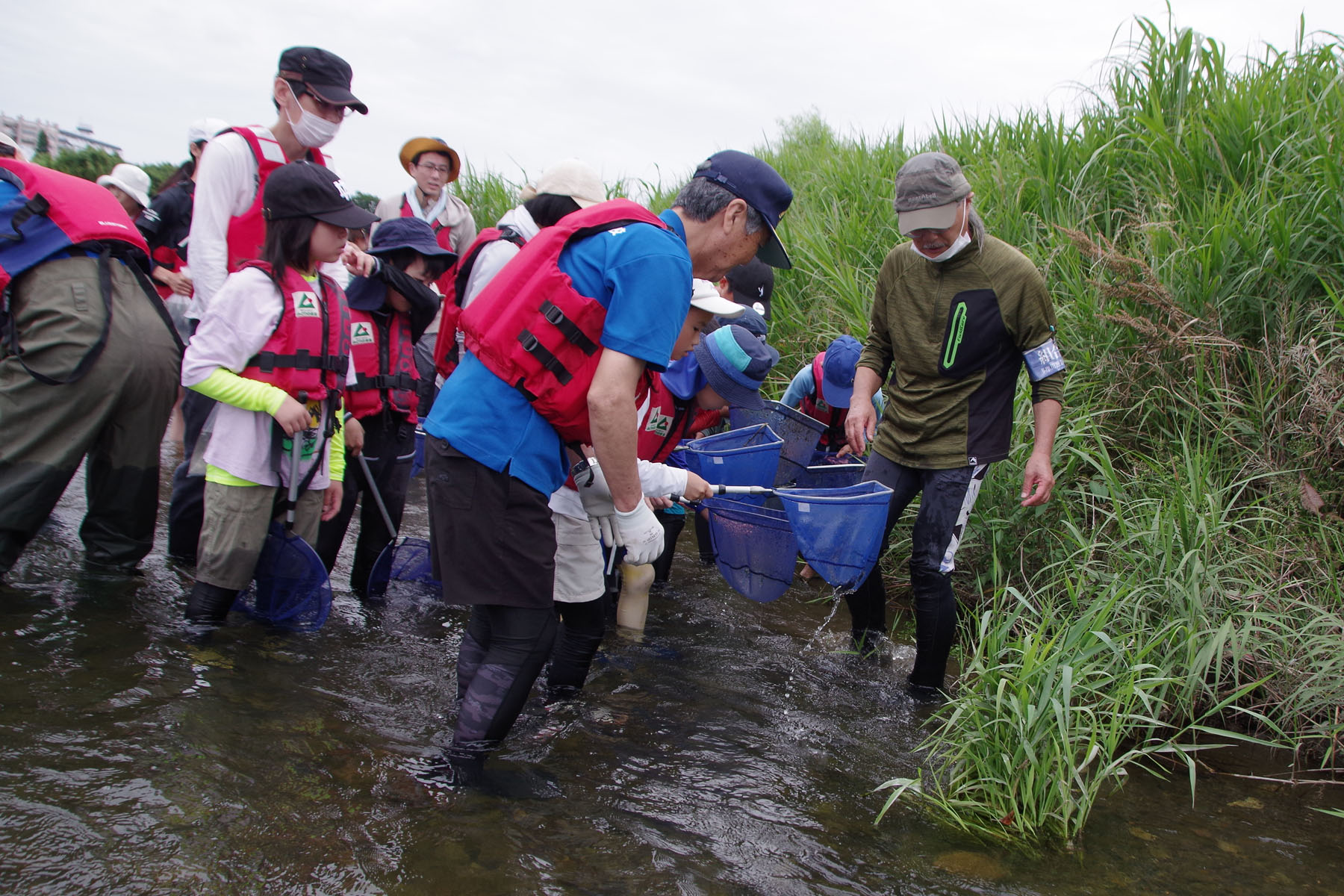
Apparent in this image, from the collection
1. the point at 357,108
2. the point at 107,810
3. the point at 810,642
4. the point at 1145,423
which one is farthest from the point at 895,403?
the point at 107,810

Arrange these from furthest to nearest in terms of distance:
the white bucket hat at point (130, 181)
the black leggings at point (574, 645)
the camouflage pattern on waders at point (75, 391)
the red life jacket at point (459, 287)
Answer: the white bucket hat at point (130, 181) → the red life jacket at point (459, 287) → the camouflage pattern on waders at point (75, 391) → the black leggings at point (574, 645)

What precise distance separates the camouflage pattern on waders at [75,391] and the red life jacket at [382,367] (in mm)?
712

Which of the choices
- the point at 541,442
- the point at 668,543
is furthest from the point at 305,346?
the point at 668,543

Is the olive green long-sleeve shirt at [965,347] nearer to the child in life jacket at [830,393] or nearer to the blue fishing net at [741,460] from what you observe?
the blue fishing net at [741,460]

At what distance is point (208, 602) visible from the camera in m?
3.23

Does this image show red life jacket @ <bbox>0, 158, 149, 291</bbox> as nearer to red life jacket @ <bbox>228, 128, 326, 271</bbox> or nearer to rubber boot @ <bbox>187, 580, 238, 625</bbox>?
red life jacket @ <bbox>228, 128, 326, 271</bbox>

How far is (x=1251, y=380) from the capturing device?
4.31m

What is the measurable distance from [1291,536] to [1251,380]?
909 mm

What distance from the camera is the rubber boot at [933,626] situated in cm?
346

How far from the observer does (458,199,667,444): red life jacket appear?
2279mm

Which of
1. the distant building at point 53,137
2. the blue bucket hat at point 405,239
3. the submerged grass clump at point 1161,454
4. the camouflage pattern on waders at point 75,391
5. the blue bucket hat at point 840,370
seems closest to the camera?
the submerged grass clump at point 1161,454

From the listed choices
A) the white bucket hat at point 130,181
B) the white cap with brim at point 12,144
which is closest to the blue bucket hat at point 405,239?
the white cap with brim at point 12,144

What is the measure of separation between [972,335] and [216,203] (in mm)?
2948

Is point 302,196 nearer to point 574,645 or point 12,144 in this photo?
point 574,645
